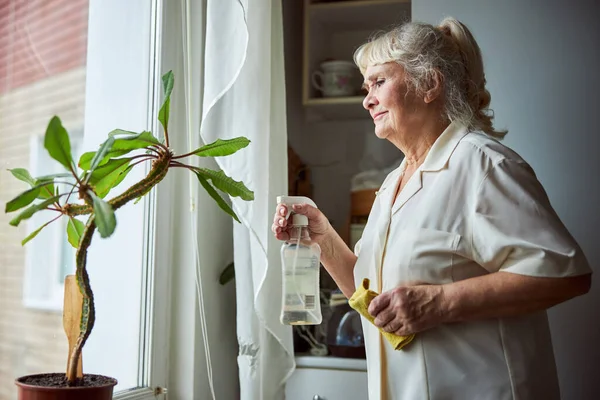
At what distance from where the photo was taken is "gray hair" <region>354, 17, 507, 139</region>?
1.39 m

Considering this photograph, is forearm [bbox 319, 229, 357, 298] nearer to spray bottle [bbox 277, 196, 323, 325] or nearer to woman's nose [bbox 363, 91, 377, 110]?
spray bottle [bbox 277, 196, 323, 325]

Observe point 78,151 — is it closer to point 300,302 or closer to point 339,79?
point 300,302

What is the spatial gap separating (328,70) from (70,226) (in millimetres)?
1391

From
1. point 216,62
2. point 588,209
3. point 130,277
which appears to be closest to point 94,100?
point 216,62

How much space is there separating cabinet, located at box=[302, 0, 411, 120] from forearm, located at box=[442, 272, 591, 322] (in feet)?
3.79

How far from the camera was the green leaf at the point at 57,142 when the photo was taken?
884 mm

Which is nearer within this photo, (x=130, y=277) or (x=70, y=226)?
(x=70, y=226)

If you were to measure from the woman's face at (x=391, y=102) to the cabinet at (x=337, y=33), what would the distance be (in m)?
0.78

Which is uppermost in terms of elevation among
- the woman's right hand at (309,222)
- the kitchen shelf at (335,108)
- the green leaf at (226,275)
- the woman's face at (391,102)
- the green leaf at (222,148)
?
the kitchen shelf at (335,108)

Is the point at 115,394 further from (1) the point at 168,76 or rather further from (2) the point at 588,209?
(2) the point at 588,209

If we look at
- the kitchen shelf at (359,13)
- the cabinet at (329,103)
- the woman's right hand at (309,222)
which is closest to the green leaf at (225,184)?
the woman's right hand at (309,222)

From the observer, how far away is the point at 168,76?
1.15 metres

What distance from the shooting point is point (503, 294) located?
1.17 meters

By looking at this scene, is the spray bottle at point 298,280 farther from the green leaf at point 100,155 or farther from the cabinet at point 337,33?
the cabinet at point 337,33
